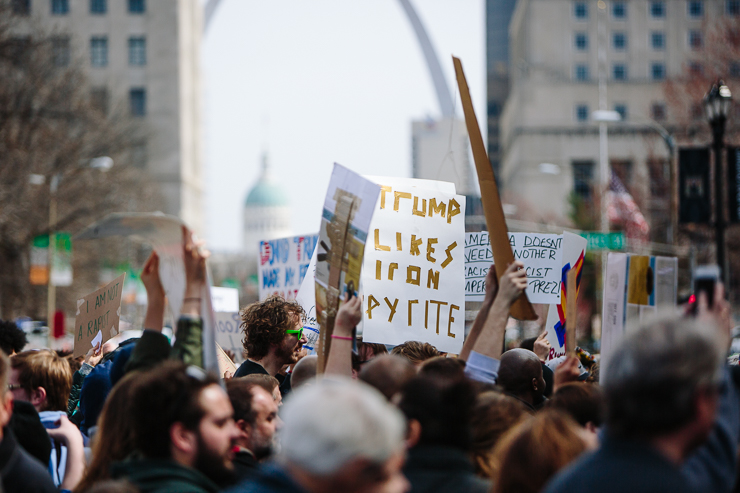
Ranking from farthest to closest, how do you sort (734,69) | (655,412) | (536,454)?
(734,69)
(536,454)
(655,412)

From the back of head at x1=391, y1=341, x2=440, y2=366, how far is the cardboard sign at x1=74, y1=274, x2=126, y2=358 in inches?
80.7

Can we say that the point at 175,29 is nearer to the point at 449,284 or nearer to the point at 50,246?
the point at 50,246

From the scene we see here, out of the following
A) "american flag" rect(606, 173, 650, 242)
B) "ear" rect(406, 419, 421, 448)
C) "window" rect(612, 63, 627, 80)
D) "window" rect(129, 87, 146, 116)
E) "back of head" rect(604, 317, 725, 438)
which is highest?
"window" rect(612, 63, 627, 80)

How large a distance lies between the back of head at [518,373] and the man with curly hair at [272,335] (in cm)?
159

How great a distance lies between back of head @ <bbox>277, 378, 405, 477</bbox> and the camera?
240 cm

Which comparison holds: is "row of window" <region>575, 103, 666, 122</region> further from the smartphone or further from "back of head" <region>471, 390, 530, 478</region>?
the smartphone

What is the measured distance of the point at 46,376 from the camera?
5047mm

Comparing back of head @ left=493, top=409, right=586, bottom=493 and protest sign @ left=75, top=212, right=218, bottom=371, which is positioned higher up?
protest sign @ left=75, top=212, right=218, bottom=371

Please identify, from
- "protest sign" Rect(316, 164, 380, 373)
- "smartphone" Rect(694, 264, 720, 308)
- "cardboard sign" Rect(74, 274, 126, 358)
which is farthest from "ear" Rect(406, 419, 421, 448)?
"cardboard sign" Rect(74, 274, 126, 358)

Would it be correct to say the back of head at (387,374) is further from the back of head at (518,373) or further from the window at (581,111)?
the window at (581,111)

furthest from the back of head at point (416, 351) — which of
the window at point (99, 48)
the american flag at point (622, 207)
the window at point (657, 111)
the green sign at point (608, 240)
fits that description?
the window at point (99, 48)

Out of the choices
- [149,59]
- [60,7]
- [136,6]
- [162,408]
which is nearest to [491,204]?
[162,408]

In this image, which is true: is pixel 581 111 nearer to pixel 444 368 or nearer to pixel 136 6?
pixel 136 6

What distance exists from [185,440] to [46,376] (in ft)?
7.08
